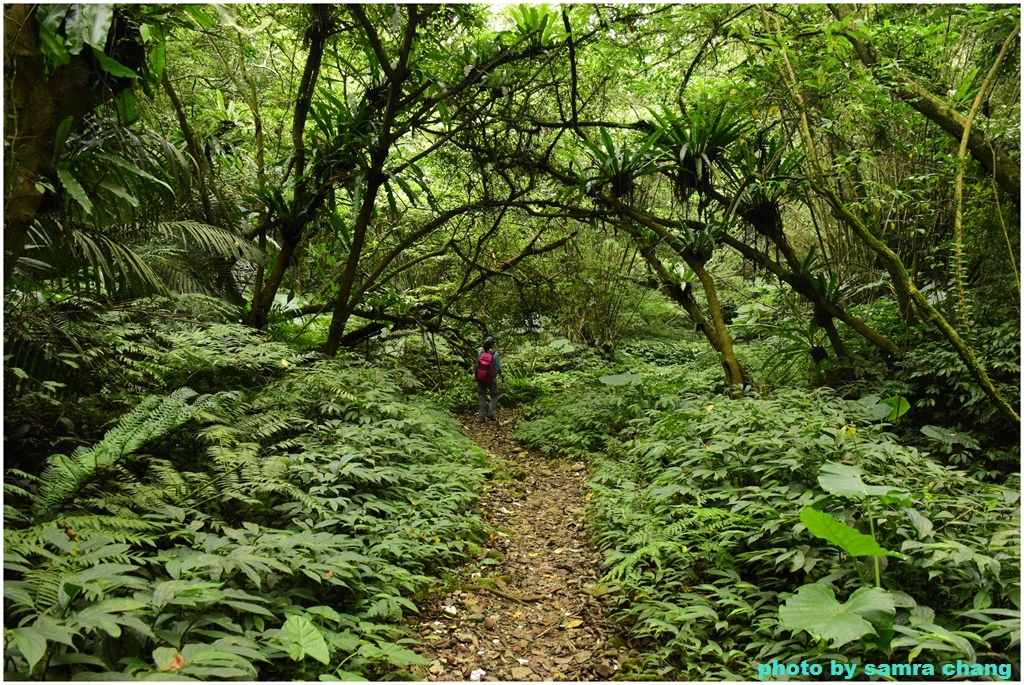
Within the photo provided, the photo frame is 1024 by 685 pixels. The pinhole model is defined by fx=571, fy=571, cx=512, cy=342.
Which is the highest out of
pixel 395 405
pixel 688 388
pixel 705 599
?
pixel 395 405

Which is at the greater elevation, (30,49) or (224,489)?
(30,49)

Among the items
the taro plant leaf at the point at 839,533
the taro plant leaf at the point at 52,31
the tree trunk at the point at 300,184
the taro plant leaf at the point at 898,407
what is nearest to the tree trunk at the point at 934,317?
the taro plant leaf at the point at 898,407

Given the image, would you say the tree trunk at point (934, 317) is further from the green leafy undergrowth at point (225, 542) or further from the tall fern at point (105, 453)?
the tall fern at point (105, 453)

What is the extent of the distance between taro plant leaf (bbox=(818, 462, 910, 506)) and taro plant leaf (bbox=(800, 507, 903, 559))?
0.80 feet

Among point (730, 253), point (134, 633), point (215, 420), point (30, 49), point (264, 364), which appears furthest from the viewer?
point (730, 253)

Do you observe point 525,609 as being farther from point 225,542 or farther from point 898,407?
point 898,407

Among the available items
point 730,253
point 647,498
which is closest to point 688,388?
point 647,498

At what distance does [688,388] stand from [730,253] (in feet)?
28.4

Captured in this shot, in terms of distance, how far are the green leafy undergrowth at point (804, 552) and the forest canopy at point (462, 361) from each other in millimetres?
22

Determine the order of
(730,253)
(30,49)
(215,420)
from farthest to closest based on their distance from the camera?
(730,253), (215,420), (30,49)

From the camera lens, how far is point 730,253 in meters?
14.3

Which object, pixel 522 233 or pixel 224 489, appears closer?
pixel 224 489

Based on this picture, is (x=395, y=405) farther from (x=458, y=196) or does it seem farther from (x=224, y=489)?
(x=458, y=196)

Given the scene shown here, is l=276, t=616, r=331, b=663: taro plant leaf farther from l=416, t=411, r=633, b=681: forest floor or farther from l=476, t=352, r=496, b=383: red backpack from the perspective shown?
l=476, t=352, r=496, b=383: red backpack
